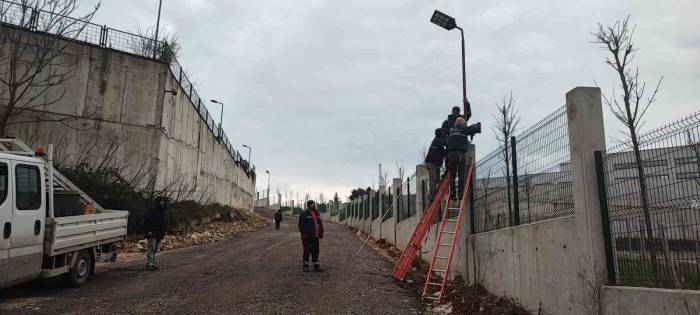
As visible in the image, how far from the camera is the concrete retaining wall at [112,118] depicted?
66.2 ft

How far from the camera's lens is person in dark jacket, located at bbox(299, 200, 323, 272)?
1203cm

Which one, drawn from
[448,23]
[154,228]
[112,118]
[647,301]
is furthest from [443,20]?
[112,118]

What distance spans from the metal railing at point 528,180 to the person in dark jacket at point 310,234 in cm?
422

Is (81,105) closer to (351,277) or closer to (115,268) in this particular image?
(115,268)

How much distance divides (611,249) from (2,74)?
2304 cm

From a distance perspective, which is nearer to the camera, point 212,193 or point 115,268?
point 115,268

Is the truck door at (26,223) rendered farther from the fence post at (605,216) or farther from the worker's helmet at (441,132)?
the fence post at (605,216)

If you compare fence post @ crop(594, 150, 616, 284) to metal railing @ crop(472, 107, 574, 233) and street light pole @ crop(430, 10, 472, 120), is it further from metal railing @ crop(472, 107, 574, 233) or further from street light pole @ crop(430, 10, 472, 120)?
street light pole @ crop(430, 10, 472, 120)

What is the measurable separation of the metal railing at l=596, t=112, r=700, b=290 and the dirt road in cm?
375

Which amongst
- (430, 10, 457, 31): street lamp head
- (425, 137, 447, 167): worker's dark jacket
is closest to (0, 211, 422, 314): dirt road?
(425, 137, 447, 167): worker's dark jacket

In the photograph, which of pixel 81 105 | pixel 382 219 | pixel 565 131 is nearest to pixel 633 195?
pixel 565 131

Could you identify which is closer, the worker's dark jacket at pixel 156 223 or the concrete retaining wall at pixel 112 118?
the worker's dark jacket at pixel 156 223

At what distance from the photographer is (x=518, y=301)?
23.8ft

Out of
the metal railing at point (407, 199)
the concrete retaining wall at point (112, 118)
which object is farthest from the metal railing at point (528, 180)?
the concrete retaining wall at point (112, 118)
